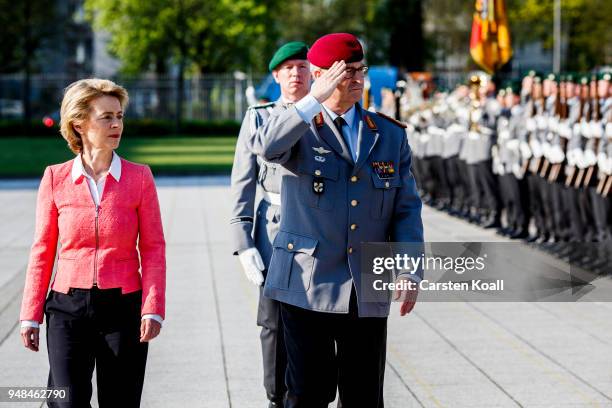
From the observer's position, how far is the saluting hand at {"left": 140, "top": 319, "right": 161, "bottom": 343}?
4379mm

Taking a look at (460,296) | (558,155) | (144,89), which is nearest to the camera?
(460,296)

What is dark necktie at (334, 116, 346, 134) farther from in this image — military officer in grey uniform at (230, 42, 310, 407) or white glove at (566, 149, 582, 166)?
white glove at (566, 149, 582, 166)

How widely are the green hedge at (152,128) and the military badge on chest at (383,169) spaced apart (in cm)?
4416

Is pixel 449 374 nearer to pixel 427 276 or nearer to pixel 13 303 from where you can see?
pixel 427 276

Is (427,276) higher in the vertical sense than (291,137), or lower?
lower

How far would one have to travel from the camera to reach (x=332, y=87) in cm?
425

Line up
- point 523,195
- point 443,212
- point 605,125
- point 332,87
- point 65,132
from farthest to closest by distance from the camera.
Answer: point 443,212 < point 523,195 < point 605,125 < point 65,132 < point 332,87

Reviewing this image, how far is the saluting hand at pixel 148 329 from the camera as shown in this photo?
438cm

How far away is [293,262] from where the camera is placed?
4.54 m

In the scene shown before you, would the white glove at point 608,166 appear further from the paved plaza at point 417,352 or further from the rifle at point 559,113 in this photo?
the paved plaza at point 417,352

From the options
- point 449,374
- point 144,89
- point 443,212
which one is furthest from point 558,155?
point 144,89

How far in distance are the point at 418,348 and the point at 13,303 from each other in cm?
338

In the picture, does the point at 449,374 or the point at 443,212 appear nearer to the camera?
the point at 449,374

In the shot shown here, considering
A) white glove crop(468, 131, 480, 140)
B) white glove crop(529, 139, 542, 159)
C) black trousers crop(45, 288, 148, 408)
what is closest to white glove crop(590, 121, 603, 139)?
white glove crop(529, 139, 542, 159)
